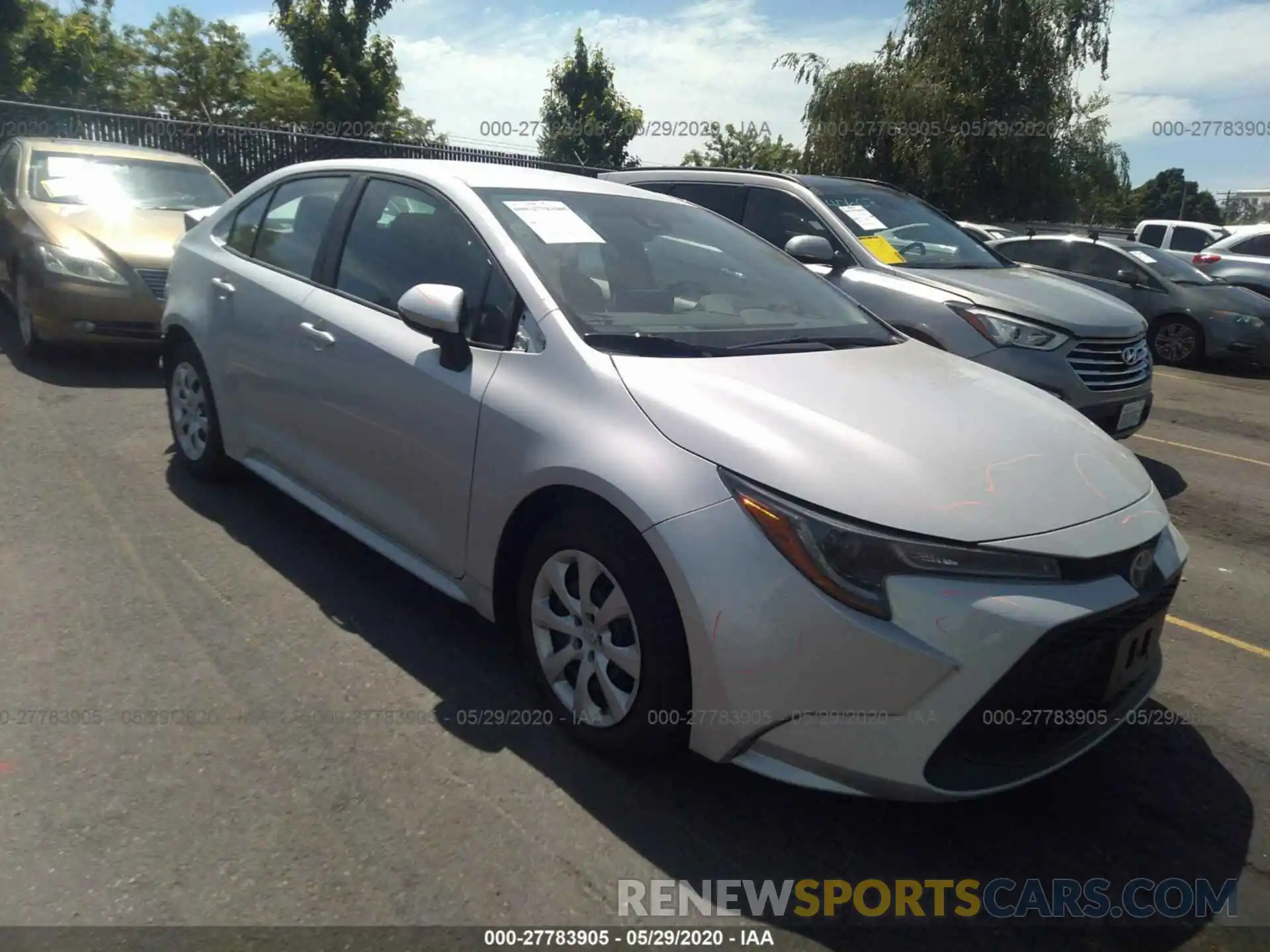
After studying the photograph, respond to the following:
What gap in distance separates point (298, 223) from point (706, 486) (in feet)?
8.93

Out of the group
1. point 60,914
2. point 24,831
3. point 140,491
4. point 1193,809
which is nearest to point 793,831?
point 1193,809

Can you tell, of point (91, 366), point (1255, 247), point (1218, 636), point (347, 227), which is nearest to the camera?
point (347, 227)

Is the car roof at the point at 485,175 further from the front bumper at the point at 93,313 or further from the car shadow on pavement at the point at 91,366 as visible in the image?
the car shadow on pavement at the point at 91,366

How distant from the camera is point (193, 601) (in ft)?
12.7

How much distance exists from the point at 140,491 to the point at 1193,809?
4683mm

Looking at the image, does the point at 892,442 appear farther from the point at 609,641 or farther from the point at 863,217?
the point at 863,217

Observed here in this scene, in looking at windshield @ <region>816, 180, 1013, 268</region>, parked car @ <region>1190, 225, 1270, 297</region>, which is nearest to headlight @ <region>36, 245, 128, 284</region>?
windshield @ <region>816, 180, 1013, 268</region>

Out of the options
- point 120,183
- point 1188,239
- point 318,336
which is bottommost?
point 318,336

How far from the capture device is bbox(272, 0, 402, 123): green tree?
26.3m

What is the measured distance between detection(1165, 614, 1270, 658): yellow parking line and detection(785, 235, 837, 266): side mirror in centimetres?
293

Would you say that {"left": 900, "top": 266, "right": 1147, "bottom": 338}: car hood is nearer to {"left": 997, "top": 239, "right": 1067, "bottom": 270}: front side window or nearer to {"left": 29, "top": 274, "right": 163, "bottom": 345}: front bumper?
{"left": 29, "top": 274, "right": 163, "bottom": 345}: front bumper

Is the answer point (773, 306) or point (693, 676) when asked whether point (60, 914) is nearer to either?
point (693, 676)

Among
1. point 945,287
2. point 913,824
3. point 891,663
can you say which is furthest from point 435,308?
point 945,287

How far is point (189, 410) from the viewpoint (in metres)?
5.03
